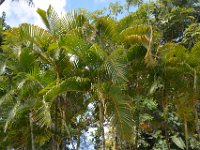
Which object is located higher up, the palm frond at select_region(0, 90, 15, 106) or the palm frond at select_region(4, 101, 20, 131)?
the palm frond at select_region(0, 90, 15, 106)

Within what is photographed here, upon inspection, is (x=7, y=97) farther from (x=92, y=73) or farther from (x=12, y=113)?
(x=92, y=73)

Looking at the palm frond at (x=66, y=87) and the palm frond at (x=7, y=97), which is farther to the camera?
the palm frond at (x=7, y=97)

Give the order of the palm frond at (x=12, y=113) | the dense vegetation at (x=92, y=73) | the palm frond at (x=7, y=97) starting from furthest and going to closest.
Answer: the palm frond at (x=7, y=97), the palm frond at (x=12, y=113), the dense vegetation at (x=92, y=73)

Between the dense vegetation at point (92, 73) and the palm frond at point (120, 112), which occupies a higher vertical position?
the dense vegetation at point (92, 73)

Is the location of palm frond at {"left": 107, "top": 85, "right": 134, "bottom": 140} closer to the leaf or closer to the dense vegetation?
the dense vegetation

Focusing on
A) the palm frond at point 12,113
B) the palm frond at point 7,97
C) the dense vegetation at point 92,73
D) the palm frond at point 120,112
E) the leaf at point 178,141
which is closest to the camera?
the palm frond at point 120,112

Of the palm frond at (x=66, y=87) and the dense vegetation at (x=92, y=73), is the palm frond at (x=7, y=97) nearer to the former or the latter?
the dense vegetation at (x=92, y=73)

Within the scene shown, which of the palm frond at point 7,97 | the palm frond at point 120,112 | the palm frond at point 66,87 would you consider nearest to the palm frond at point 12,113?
the palm frond at point 7,97

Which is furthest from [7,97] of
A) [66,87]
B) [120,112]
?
[120,112]

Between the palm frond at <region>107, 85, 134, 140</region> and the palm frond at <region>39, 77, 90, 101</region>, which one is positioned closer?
the palm frond at <region>107, 85, 134, 140</region>

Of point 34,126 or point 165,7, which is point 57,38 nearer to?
point 34,126

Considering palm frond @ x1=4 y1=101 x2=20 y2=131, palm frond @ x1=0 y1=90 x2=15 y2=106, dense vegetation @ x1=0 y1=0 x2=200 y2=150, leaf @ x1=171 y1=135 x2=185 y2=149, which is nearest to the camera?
dense vegetation @ x1=0 y1=0 x2=200 y2=150

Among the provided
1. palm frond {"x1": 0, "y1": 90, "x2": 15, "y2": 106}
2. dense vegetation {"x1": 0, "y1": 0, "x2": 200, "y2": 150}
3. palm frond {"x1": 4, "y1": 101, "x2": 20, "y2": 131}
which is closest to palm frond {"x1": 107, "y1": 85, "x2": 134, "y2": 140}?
dense vegetation {"x1": 0, "y1": 0, "x2": 200, "y2": 150}

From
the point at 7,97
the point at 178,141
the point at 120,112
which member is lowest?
the point at 120,112
